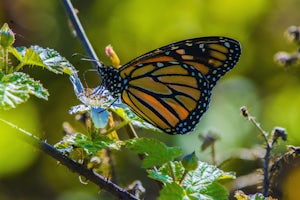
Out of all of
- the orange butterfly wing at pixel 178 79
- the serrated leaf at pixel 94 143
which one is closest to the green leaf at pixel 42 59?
the serrated leaf at pixel 94 143

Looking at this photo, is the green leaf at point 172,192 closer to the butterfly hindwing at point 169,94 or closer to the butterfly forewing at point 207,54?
the butterfly hindwing at point 169,94

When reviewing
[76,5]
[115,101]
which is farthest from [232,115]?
[115,101]

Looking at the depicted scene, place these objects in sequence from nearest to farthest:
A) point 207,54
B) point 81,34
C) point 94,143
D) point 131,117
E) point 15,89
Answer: point 15,89
point 94,143
point 131,117
point 81,34
point 207,54

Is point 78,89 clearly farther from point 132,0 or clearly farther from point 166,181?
point 132,0

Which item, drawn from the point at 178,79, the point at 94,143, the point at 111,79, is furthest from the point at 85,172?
the point at 178,79

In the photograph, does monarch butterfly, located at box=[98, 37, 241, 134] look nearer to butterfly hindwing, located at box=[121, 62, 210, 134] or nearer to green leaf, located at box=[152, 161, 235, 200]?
butterfly hindwing, located at box=[121, 62, 210, 134]

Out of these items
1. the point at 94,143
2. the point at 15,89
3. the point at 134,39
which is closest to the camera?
the point at 15,89

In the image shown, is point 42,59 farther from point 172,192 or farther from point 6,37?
point 172,192

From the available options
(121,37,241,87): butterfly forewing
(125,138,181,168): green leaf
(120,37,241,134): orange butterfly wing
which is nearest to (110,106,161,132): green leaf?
(125,138,181,168): green leaf
